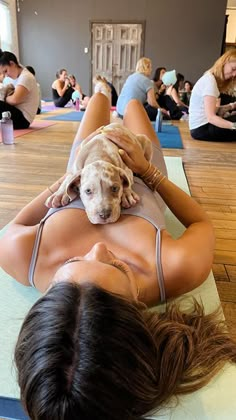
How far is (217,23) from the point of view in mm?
8234

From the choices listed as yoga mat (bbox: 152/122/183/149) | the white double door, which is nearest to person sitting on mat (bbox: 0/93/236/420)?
yoga mat (bbox: 152/122/183/149)

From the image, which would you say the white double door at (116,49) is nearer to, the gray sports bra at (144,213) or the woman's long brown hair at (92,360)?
the gray sports bra at (144,213)

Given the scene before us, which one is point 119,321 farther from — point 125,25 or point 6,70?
point 125,25

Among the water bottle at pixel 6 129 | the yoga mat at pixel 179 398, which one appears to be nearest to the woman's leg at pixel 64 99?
the water bottle at pixel 6 129

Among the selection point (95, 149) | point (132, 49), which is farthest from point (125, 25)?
point (95, 149)

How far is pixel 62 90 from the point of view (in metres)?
7.59

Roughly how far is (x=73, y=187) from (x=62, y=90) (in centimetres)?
702

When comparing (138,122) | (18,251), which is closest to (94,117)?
(138,122)

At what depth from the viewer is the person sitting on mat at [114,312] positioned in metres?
0.56

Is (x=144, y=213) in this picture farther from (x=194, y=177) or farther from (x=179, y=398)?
(x=194, y=177)

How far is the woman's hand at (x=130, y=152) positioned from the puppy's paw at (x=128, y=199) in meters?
0.15

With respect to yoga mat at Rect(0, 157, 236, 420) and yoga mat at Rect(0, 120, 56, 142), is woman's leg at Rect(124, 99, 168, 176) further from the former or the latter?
yoga mat at Rect(0, 120, 56, 142)

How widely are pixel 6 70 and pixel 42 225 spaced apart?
3454 mm

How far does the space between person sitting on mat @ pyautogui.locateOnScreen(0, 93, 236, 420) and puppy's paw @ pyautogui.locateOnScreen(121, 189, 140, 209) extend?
20mm
